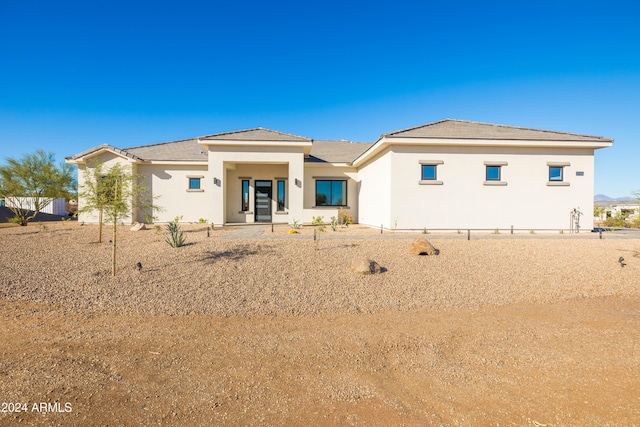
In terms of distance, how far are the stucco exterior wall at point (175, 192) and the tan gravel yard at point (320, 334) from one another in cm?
685

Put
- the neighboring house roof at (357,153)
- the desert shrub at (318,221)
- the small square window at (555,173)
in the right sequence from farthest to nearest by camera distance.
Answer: the desert shrub at (318,221), the small square window at (555,173), the neighboring house roof at (357,153)

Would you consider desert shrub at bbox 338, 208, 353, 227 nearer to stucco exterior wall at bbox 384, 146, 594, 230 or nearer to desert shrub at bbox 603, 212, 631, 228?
stucco exterior wall at bbox 384, 146, 594, 230

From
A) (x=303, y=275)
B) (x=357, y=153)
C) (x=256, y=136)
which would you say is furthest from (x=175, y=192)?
(x=303, y=275)

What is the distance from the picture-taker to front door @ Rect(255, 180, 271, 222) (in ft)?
54.6

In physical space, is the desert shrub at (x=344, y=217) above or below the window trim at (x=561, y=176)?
below

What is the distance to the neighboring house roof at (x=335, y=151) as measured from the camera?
17.3 m

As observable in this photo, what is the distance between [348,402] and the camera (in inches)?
128

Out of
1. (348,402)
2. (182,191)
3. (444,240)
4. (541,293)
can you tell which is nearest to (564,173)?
(444,240)

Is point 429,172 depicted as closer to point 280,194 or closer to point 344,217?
point 344,217

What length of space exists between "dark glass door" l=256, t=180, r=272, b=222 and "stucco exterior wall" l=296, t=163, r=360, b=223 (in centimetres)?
212

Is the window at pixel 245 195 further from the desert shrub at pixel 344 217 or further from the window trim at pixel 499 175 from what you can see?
the window trim at pixel 499 175

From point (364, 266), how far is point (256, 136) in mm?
9658

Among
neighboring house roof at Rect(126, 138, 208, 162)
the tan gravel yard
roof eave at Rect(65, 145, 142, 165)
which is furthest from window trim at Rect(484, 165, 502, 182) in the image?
roof eave at Rect(65, 145, 142, 165)

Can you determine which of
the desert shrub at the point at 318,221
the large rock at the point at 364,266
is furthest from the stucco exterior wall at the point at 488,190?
the large rock at the point at 364,266
